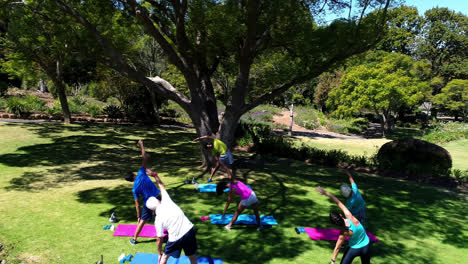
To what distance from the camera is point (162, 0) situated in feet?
Result: 41.2

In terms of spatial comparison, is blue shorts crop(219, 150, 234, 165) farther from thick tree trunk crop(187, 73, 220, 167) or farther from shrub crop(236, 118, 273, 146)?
shrub crop(236, 118, 273, 146)

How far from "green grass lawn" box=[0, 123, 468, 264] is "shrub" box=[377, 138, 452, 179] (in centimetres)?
182

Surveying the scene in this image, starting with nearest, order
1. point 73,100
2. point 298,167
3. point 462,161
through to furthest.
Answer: point 298,167, point 462,161, point 73,100

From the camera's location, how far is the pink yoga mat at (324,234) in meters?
6.79

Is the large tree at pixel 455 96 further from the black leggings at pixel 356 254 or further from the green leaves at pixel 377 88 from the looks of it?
the black leggings at pixel 356 254

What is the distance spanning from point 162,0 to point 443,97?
43077 mm

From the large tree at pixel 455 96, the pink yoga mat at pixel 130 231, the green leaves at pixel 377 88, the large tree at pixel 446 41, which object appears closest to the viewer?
the pink yoga mat at pixel 130 231

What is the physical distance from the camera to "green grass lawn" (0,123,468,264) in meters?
6.01

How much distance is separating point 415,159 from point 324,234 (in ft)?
33.7

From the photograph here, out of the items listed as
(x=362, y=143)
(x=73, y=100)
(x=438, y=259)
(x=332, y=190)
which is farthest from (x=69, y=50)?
(x=362, y=143)

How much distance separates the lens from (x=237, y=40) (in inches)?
482

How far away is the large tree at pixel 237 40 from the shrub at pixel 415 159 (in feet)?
21.9

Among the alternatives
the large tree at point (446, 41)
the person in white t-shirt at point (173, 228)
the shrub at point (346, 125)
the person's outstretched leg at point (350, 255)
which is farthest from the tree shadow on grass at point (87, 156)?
the large tree at point (446, 41)

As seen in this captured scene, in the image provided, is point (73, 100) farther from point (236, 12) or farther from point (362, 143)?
point (362, 143)
